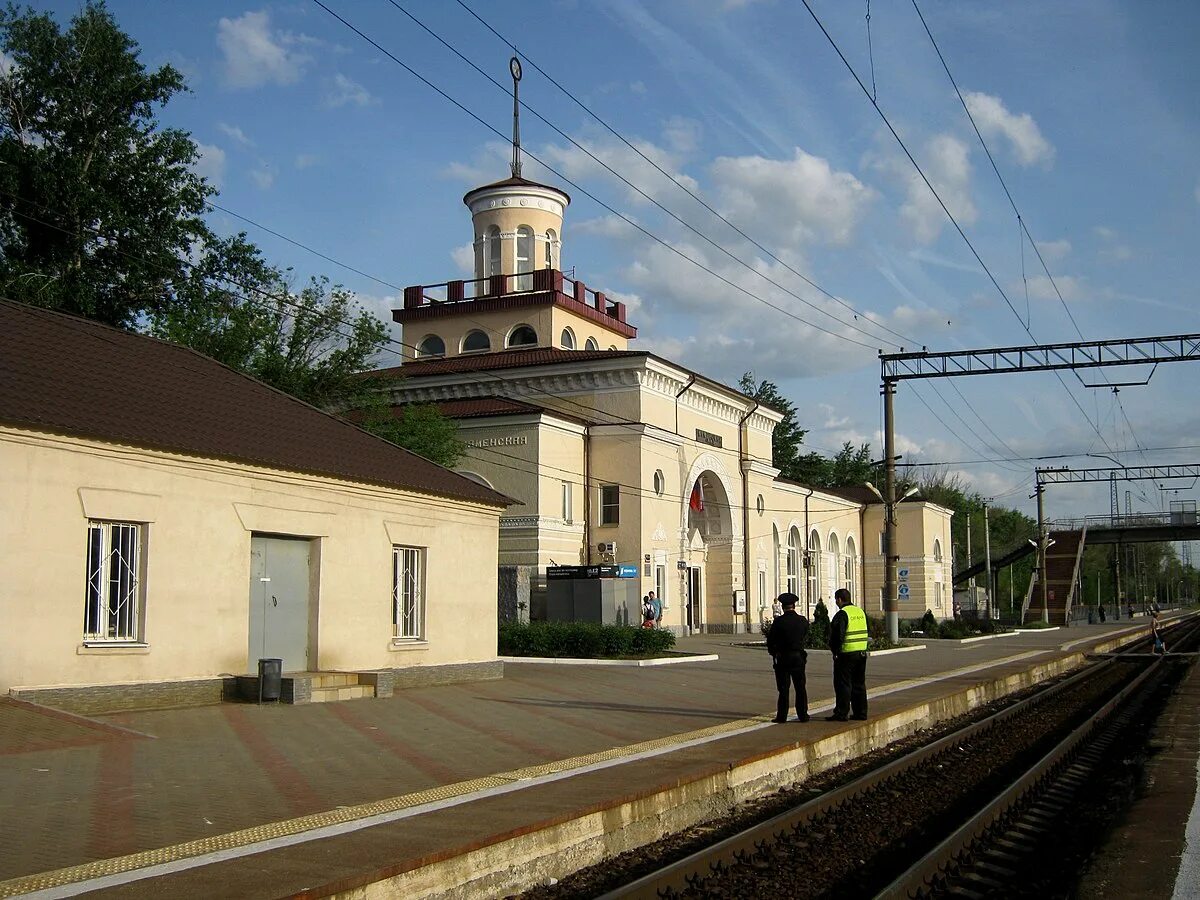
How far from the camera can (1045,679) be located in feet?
95.9

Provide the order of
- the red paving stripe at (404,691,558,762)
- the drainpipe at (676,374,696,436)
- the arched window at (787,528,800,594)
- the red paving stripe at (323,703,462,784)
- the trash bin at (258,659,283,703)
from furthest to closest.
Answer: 1. the arched window at (787,528,800,594)
2. the drainpipe at (676,374,696,436)
3. the trash bin at (258,659,283,703)
4. the red paving stripe at (404,691,558,762)
5. the red paving stripe at (323,703,462,784)

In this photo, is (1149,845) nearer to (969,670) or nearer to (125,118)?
(969,670)

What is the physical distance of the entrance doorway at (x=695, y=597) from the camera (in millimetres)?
45809

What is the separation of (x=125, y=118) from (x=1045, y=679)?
30118 millimetres

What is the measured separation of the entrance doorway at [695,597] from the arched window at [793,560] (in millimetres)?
9781

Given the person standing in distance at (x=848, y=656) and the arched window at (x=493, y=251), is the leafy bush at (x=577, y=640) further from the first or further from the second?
the arched window at (x=493, y=251)

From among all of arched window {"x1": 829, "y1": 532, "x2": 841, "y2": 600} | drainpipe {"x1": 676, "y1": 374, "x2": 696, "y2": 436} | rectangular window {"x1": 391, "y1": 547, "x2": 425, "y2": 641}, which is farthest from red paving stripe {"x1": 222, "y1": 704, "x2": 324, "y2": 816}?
arched window {"x1": 829, "y1": 532, "x2": 841, "y2": 600}

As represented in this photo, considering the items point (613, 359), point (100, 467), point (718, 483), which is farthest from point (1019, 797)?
point (718, 483)

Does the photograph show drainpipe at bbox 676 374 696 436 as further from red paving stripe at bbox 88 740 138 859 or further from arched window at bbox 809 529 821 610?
red paving stripe at bbox 88 740 138 859

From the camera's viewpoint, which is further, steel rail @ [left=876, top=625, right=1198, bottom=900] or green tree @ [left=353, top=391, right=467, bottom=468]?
green tree @ [left=353, top=391, right=467, bottom=468]

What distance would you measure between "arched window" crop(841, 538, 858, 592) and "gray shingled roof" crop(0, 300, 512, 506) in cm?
4522

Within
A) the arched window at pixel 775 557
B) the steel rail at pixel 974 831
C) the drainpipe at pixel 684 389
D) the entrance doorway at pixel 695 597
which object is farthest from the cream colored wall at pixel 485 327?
the steel rail at pixel 974 831

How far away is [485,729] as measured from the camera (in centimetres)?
1455

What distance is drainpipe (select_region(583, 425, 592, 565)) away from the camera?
40.8 meters
